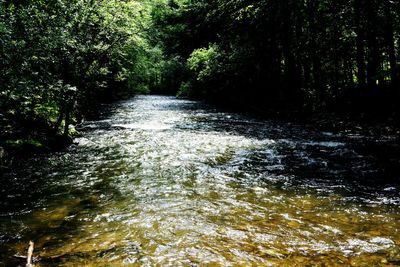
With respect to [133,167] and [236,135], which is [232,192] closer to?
[133,167]

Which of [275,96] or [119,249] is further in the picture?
[275,96]

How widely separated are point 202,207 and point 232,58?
21.6 m

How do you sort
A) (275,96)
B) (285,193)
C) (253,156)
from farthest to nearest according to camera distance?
(275,96) < (253,156) < (285,193)

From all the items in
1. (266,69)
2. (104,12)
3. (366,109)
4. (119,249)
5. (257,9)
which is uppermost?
(257,9)

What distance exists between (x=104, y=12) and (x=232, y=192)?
11.2m

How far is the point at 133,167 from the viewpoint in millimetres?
10156

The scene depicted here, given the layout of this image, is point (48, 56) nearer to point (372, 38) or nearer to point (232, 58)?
point (372, 38)

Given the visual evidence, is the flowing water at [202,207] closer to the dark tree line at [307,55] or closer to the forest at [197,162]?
the forest at [197,162]

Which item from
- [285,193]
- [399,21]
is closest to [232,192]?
[285,193]

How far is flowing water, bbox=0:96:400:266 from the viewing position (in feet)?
16.8

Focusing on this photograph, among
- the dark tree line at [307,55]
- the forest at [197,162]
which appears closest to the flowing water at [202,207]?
the forest at [197,162]

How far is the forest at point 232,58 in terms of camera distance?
10234mm

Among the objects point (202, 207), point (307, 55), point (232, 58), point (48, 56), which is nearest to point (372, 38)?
point (307, 55)

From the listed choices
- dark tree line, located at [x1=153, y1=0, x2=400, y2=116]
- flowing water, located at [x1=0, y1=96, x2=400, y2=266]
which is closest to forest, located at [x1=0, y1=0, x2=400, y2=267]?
flowing water, located at [x1=0, y1=96, x2=400, y2=266]
